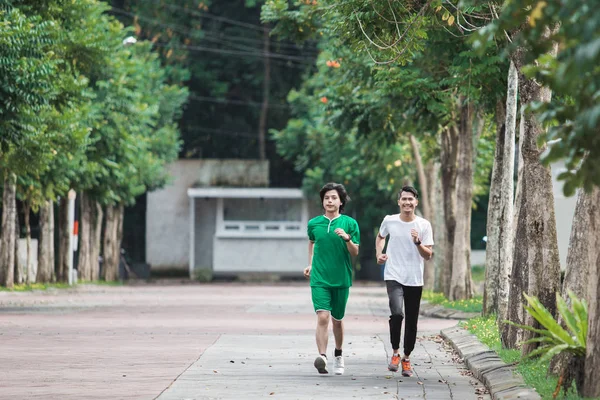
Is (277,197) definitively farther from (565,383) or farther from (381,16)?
(565,383)

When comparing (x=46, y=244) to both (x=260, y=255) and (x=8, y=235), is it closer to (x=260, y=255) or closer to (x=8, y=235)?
(x=8, y=235)

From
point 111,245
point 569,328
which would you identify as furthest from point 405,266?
point 111,245

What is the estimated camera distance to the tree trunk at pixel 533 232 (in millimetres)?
12750

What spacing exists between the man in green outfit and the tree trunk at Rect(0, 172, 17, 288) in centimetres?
2334

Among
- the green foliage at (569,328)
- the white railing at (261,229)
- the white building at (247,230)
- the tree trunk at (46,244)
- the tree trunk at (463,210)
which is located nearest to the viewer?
the green foliage at (569,328)

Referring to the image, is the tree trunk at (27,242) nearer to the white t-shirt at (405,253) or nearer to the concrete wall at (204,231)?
the concrete wall at (204,231)

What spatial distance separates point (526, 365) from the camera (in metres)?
12.1

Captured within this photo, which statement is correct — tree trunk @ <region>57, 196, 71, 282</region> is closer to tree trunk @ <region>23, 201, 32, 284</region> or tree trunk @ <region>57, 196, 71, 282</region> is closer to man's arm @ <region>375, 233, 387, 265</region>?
tree trunk @ <region>23, 201, 32, 284</region>

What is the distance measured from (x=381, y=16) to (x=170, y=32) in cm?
5077

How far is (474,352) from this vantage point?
14.5m

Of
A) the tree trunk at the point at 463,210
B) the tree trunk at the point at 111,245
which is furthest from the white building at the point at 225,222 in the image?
the tree trunk at the point at 463,210

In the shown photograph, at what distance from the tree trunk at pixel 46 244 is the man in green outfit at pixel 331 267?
2835 cm

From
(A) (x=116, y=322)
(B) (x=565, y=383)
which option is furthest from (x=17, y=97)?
(B) (x=565, y=383)

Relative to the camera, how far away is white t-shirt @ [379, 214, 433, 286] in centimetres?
1309
